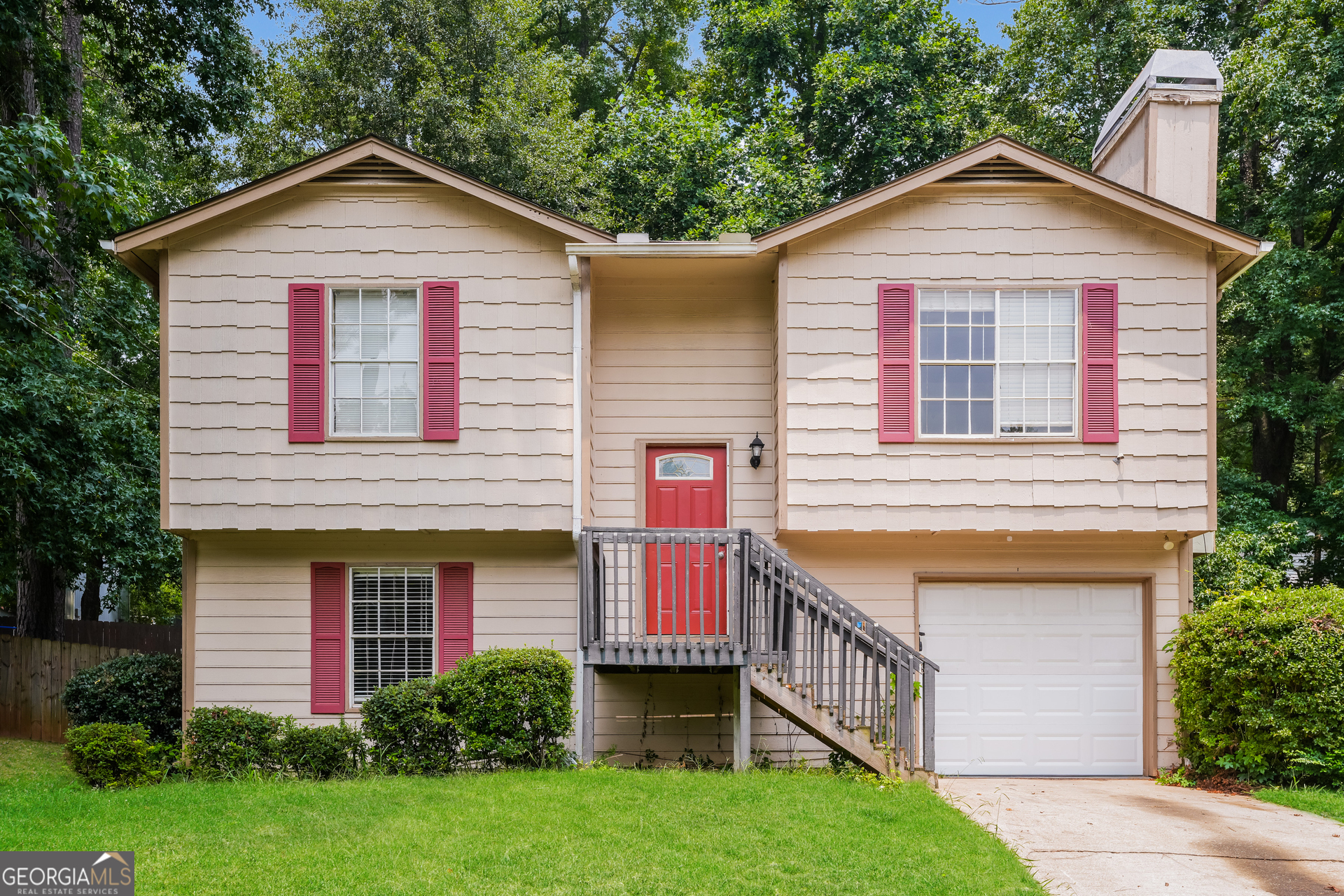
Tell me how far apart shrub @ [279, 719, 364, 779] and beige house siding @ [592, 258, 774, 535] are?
322cm

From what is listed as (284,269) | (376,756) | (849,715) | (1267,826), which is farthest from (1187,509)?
(284,269)

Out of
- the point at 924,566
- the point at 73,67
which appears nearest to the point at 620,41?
the point at 73,67

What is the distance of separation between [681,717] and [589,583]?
7.39 ft

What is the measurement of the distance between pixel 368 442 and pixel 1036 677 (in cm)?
720

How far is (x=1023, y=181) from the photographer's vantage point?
9445mm

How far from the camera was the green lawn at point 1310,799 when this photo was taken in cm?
762

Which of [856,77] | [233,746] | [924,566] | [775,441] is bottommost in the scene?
[233,746]

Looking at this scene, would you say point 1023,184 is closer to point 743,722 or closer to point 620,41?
point 743,722

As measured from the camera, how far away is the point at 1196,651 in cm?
898

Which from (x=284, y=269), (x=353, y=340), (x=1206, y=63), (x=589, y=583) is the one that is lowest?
(x=589, y=583)

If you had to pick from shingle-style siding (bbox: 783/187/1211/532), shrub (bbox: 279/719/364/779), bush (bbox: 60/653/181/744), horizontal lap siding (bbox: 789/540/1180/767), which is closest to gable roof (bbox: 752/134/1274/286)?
shingle-style siding (bbox: 783/187/1211/532)

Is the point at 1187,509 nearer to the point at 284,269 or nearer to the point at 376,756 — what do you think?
the point at 376,756

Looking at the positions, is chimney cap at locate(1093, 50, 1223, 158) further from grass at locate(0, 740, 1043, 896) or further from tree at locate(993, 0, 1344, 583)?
grass at locate(0, 740, 1043, 896)

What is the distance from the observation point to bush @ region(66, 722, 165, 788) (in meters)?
8.10
